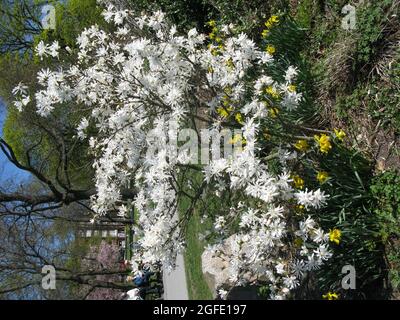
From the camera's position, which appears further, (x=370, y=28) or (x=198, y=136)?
(x=198, y=136)

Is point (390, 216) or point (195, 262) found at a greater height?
point (195, 262)

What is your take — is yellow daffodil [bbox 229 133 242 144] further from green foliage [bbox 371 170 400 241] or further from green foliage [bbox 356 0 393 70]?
green foliage [bbox 356 0 393 70]

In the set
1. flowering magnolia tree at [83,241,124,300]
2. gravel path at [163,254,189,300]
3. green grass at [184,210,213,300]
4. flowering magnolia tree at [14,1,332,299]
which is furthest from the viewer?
flowering magnolia tree at [83,241,124,300]

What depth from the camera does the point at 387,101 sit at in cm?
437

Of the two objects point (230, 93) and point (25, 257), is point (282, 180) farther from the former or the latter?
point (25, 257)

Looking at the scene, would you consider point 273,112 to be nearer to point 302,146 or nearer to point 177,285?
point 302,146

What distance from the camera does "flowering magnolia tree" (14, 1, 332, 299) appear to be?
3.76 metres

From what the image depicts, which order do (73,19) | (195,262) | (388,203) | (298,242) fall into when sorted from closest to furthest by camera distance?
(298,242), (388,203), (195,262), (73,19)

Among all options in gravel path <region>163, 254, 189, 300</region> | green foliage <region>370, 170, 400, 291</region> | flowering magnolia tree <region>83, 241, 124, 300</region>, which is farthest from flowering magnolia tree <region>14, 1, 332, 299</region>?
flowering magnolia tree <region>83, 241, 124, 300</region>

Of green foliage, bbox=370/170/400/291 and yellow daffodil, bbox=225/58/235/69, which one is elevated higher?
yellow daffodil, bbox=225/58/235/69

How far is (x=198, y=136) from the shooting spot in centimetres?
457

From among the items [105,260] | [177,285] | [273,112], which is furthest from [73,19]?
[273,112]

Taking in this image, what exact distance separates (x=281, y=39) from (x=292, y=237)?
2.63 metres
